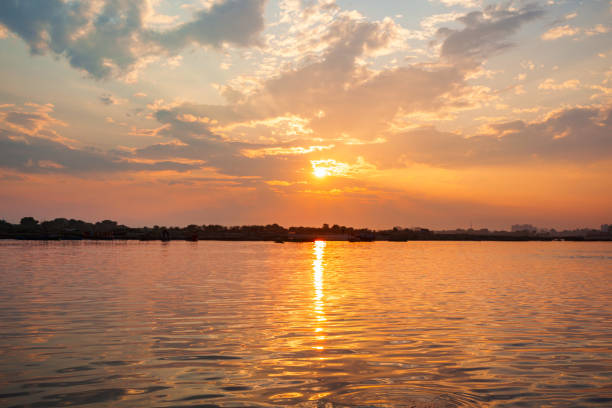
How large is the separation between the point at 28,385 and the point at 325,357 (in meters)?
7.76

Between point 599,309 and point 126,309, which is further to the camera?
point 599,309

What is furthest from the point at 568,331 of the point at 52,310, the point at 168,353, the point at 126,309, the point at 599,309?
the point at 52,310

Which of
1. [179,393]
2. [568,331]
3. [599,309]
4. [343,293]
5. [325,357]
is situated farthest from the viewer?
[343,293]

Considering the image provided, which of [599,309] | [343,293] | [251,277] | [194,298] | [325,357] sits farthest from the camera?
[251,277]

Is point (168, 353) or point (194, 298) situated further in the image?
point (194, 298)

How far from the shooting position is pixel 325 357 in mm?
13953

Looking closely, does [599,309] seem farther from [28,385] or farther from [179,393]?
[28,385]

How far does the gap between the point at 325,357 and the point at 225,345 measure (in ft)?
11.8

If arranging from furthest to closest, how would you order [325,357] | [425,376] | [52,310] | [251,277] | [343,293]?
[251,277]
[343,293]
[52,310]
[325,357]
[425,376]

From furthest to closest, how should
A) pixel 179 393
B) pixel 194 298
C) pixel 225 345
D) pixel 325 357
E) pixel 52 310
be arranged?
pixel 194 298
pixel 52 310
pixel 225 345
pixel 325 357
pixel 179 393

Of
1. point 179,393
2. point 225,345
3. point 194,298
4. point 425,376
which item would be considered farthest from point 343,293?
point 179,393

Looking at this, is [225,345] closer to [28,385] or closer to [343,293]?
[28,385]

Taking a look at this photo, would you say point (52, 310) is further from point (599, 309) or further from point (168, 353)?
point (599, 309)

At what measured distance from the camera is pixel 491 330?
1858 cm
